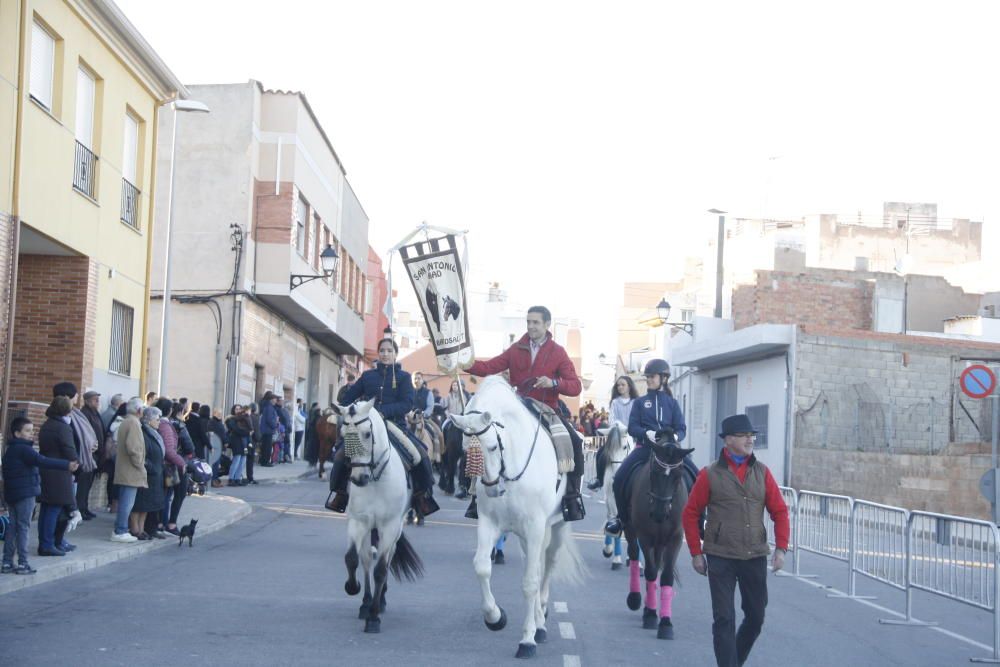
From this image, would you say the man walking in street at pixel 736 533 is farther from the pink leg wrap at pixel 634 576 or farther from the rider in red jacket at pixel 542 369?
the pink leg wrap at pixel 634 576

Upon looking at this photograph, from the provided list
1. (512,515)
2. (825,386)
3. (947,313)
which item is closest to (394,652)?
(512,515)

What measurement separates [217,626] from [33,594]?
2553 mm

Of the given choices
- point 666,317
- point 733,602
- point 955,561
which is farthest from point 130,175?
point 666,317

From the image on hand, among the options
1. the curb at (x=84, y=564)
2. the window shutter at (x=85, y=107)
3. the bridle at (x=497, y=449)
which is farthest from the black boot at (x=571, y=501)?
the window shutter at (x=85, y=107)

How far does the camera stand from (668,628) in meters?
10.1

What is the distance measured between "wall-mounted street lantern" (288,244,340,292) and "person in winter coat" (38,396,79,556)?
19.4 metres

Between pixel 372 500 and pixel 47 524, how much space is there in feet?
16.0

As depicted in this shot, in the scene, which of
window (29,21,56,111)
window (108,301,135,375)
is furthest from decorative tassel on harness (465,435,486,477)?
window (108,301,135,375)

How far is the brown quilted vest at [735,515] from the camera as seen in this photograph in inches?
314

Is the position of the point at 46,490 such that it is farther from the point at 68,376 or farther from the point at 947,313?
the point at 947,313

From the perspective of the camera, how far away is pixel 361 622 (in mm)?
10305

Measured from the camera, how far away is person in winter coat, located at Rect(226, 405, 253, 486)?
26.4 metres

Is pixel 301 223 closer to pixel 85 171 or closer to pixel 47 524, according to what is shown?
pixel 85 171

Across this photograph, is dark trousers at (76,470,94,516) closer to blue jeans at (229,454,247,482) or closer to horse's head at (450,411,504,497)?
horse's head at (450,411,504,497)
